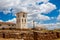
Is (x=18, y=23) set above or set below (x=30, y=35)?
above

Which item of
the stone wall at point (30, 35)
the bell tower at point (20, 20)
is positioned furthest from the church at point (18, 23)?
the stone wall at point (30, 35)

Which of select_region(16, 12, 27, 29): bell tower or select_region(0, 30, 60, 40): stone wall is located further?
select_region(16, 12, 27, 29): bell tower

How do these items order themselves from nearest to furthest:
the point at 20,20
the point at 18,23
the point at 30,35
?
the point at 30,35, the point at 18,23, the point at 20,20

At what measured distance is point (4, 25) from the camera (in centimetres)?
968

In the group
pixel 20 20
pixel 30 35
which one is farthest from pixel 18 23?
pixel 30 35

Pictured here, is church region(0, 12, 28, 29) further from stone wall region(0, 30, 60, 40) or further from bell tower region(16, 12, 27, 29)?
stone wall region(0, 30, 60, 40)

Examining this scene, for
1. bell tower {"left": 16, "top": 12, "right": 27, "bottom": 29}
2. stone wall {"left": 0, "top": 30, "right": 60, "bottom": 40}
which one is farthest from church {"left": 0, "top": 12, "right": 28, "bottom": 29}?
stone wall {"left": 0, "top": 30, "right": 60, "bottom": 40}

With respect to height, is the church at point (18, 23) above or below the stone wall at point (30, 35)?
above

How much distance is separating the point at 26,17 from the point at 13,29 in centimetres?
90

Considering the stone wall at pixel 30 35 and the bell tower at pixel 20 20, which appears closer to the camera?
the stone wall at pixel 30 35

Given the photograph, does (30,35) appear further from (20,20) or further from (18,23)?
(20,20)

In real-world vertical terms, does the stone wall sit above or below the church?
below

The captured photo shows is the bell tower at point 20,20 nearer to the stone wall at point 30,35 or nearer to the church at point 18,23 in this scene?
the church at point 18,23

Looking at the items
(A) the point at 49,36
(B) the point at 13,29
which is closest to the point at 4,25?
(B) the point at 13,29
